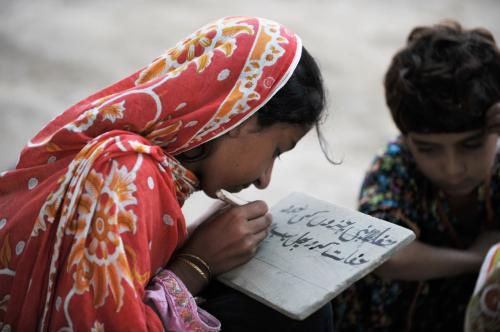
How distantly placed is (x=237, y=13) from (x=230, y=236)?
4227 millimetres

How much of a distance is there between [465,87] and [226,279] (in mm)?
1003

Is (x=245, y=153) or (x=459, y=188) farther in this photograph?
(x=459, y=188)

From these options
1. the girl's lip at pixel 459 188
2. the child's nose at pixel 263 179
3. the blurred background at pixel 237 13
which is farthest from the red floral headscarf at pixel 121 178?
the blurred background at pixel 237 13

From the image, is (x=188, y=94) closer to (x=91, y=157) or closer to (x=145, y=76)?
(x=145, y=76)

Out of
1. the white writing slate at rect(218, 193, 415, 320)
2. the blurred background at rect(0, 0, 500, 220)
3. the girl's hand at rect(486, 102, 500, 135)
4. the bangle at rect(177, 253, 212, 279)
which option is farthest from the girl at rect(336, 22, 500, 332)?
the blurred background at rect(0, 0, 500, 220)

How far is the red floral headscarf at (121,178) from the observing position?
4.62 feet

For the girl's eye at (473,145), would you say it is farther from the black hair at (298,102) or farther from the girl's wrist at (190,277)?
the girl's wrist at (190,277)

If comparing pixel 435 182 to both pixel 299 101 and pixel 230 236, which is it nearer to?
pixel 299 101

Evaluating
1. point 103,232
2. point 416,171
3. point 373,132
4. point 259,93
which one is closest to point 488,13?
point 373,132

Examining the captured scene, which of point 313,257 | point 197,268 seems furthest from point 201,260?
point 313,257

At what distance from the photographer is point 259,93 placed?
1.62 metres

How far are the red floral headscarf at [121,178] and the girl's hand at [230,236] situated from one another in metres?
0.08

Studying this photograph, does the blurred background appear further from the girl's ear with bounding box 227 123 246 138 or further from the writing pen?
the girl's ear with bounding box 227 123 246 138

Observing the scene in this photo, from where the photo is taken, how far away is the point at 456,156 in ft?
6.89
